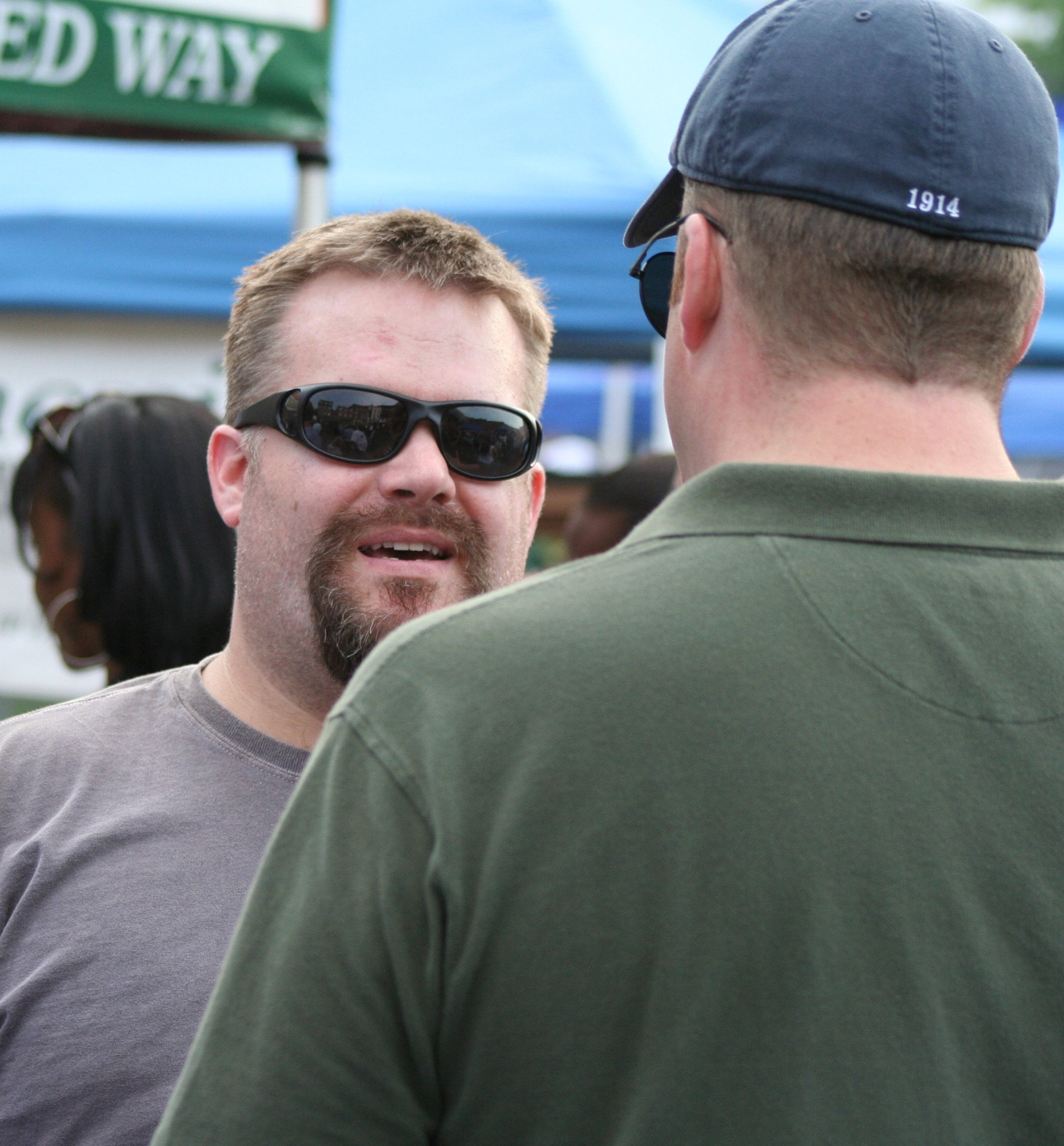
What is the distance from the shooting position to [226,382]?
2.05 m

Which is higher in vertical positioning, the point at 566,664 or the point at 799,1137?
the point at 566,664

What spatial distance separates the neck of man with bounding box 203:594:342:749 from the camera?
177 cm

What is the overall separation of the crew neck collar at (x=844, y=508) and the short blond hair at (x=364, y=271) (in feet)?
3.47

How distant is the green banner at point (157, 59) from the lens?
9.18 ft

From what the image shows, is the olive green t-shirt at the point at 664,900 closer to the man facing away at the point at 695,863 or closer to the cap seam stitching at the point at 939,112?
the man facing away at the point at 695,863

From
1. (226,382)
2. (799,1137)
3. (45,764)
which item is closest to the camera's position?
(799,1137)

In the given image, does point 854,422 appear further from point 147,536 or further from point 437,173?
point 437,173

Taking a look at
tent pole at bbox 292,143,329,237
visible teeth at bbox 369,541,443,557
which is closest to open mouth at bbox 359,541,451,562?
visible teeth at bbox 369,541,443,557

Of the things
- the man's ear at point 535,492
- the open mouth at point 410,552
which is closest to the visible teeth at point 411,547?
the open mouth at point 410,552

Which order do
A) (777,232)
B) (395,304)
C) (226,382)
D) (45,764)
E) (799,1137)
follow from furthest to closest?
(226,382), (395,304), (45,764), (777,232), (799,1137)

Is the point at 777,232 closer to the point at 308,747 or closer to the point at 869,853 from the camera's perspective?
the point at 869,853

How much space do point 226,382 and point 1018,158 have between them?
4.43 ft

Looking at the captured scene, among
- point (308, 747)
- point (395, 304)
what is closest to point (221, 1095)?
point (308, 747)

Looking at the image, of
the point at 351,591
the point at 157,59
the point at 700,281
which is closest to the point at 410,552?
the point at 351,591
